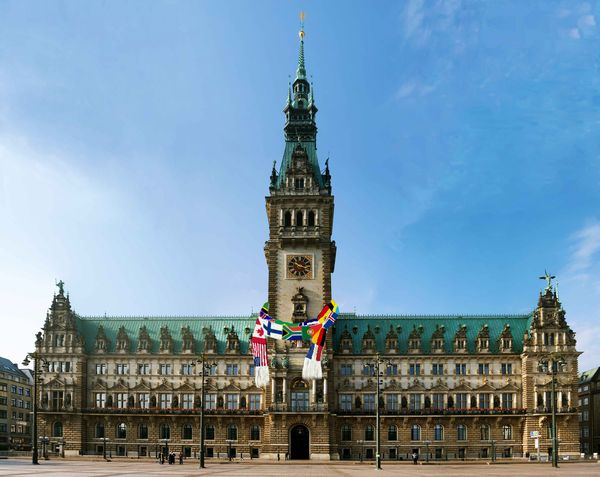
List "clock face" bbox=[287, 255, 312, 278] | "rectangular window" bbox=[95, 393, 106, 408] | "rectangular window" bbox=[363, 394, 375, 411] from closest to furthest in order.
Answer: "clock face" bbox=[287, 255, 312, 278] < "rectangular window" bbox=[363, 394, 375, 411] < "rectangular window" bbox=[95, 393, 106, 408]

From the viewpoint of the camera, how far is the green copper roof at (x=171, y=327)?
407ft

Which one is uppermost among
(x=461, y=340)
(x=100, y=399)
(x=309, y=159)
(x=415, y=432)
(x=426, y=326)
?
(x=309, y=159)

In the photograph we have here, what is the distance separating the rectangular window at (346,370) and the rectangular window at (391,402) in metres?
7.31

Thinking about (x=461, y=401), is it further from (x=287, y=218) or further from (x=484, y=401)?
(x=287, y=218)

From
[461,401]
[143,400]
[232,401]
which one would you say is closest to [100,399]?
[143,400]

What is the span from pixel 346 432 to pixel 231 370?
21.4 m

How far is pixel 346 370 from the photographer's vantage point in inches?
4724

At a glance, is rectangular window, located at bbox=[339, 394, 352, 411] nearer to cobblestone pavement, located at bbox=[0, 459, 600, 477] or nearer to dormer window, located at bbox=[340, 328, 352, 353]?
dormer window, located at bbox=[340, 328, 352, 353]

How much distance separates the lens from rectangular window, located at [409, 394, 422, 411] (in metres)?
118

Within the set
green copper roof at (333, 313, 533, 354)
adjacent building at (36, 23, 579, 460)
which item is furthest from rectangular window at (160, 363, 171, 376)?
green copper roof at (333, 313, 533, 354)

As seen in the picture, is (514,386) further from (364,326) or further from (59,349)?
(59,349)

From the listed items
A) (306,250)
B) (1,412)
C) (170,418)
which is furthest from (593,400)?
(1,412)

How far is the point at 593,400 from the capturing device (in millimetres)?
145750

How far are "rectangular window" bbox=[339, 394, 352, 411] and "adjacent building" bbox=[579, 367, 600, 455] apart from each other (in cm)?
5332
